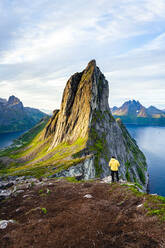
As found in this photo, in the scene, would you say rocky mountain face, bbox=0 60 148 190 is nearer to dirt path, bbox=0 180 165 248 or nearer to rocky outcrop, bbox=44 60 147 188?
rocky outcrop, bbox=44 60 147 188

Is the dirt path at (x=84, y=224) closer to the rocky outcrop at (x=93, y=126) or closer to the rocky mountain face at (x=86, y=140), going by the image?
the rocky mountain face at (x=86, y=140)

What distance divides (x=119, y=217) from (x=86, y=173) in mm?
53058

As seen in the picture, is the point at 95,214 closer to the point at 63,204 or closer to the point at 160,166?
the point at 63,204

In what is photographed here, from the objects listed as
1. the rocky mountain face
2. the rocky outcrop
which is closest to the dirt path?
the rocky mountain face

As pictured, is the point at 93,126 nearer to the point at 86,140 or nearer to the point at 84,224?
the point at 86,140

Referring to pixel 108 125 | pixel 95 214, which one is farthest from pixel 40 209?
pixel 108 125

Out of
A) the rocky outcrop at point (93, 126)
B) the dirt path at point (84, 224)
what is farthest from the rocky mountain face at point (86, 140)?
the dirt path at point (84, 224)

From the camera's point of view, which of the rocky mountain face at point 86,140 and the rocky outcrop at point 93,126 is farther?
the rocky outcrop at point 93,126

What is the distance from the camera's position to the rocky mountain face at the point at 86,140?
69.9 meters

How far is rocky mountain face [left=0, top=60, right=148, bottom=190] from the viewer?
6994cm

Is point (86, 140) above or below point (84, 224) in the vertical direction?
below

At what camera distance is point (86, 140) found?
8469cm

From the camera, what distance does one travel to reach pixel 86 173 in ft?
221

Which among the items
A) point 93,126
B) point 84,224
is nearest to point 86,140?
point 93,126
